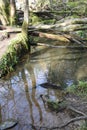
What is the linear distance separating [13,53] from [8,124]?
16.6ft

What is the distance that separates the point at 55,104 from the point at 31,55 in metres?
5.60

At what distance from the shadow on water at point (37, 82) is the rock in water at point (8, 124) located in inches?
4.3

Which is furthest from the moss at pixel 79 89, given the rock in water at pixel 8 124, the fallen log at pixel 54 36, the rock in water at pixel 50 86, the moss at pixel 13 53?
the fallen log at pixel 54 36

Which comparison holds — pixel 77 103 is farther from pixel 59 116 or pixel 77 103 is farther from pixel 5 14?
pixel 5 14

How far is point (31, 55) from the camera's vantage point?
482 inches

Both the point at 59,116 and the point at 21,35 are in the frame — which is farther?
the point at 21,35

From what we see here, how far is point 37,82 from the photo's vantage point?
29.4 ft

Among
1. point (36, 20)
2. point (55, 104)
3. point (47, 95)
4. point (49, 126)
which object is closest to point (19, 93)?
point (47, 95)

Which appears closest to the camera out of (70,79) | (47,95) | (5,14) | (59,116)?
(59,116)

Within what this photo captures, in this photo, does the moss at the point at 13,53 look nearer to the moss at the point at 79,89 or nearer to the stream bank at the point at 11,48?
the stream bank at the point at 11,48

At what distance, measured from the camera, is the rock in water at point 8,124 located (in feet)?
19.9

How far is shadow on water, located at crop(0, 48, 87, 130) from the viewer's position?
6.56 metres

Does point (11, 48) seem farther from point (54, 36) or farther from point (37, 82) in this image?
point (54, 36)

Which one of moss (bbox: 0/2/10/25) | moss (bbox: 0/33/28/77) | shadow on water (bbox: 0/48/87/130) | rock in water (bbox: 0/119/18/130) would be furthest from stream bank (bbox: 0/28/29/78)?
rock in water (bbox: 0/119/18/130)
